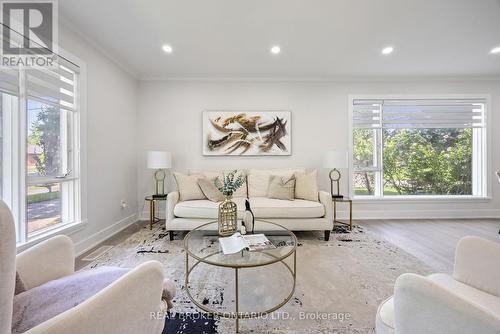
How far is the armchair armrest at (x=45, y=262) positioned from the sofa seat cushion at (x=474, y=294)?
71.6 inches

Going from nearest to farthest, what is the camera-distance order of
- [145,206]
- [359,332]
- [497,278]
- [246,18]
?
[497,278], [359,332], [246,18], [145,206]

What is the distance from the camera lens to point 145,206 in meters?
3.57

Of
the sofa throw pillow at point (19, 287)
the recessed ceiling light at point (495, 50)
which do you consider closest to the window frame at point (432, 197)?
the recessed ceiling light at point (495, 50)

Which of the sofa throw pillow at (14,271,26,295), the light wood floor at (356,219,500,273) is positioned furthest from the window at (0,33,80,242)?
the light wood floor at (356,219,500,273)

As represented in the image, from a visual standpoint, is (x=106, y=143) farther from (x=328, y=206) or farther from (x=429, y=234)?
(x=429, y=234)

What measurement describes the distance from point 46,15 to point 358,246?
410cm

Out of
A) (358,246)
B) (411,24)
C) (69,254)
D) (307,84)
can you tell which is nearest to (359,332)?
(358,246)

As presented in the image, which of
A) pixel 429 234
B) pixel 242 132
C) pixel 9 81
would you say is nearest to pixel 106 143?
pixel 9 81

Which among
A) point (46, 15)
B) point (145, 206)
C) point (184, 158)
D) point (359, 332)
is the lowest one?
point (359, 332)

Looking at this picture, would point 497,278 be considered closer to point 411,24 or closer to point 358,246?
point 358,246

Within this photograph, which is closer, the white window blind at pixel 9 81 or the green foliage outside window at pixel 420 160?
the white window blind at pixel 9 81

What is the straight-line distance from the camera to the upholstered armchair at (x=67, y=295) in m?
0.54

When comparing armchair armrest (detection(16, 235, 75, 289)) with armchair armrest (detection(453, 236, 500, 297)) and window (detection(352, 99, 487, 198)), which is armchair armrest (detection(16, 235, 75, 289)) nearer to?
armchair armrest (detection(453, 236, 500, 297))

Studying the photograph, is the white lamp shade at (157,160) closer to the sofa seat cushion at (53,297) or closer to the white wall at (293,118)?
the white wall at (293,118)
